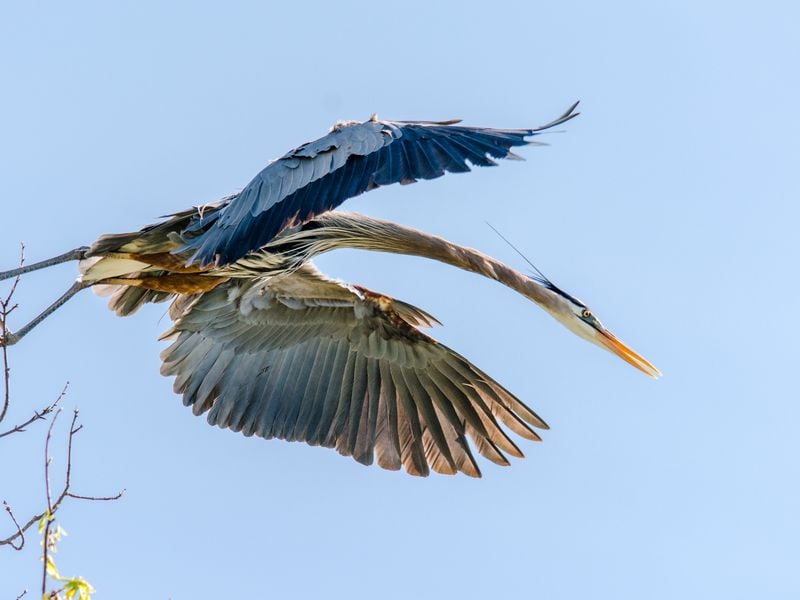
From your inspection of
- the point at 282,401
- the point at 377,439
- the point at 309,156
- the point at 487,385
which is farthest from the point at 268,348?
the point at 309,156

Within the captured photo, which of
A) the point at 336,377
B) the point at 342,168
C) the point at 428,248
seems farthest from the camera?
the point at 336,377

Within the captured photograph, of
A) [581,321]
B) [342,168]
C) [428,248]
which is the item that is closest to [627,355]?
[581,321]

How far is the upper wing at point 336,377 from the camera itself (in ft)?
25.8

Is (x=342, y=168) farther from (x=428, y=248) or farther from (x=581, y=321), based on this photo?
(x=581, y=321)

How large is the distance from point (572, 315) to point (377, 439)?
1.54 m

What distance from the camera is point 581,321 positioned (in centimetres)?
767

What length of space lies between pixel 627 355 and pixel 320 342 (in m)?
2.11

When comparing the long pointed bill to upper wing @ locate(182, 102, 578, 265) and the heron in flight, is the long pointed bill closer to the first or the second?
Answer: the heron in flight

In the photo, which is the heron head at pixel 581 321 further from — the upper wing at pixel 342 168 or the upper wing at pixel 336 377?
the upper wing at pixel 342 168

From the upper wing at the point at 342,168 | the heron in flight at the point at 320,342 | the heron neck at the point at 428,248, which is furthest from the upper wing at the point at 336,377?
the upper wing at the point at 342,168

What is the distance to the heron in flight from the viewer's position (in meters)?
7.26

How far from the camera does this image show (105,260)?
7238 millimetres

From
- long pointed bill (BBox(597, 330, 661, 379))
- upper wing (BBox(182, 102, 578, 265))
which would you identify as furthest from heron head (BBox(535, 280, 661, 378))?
upper wing (BBox(182, 102, 578, 265))

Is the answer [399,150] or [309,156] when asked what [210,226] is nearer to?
[309,156]
